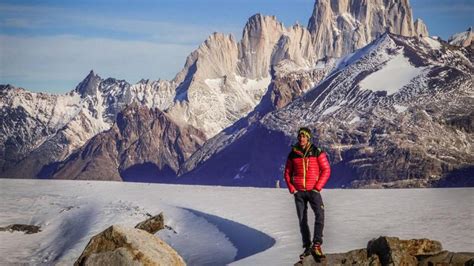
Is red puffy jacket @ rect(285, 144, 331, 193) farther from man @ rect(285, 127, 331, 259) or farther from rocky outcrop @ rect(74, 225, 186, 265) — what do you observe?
rocky outcrop @ rect(74, 225, 186, 265)

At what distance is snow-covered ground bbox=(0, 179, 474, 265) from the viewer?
29.8 meters

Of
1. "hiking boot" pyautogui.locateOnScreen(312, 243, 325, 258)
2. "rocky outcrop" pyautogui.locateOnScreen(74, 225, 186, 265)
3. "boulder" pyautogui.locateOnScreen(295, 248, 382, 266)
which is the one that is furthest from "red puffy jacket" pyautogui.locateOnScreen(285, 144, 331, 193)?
"rocky outcrop" pyautogui.locateOnScreen(74, 225, 186, 265)

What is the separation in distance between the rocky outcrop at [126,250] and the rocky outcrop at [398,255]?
13.3 feet

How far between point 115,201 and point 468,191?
21.0 metres

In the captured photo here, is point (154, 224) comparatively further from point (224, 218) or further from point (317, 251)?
point (224, 218)

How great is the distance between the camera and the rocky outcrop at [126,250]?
1839 centimetres

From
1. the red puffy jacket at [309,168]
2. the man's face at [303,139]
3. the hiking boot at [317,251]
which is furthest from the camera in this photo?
the red puffy jacket at [309,168]

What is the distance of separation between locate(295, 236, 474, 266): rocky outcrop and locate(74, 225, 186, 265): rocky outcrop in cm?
404

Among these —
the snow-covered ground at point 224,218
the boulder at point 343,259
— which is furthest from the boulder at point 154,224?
the boulder at point 343,259

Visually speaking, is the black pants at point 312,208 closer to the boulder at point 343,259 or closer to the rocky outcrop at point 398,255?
the boulder at point 343,259

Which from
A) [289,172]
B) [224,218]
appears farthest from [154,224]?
[224,218]

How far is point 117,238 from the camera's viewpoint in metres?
Result: 19.0

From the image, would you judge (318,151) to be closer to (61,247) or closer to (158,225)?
(158,225)

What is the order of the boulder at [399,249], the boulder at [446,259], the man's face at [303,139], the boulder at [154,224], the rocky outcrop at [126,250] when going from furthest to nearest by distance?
the boulder at [154,224] < the man's face at [303,139] < the boulder at [446,259] < the boulder at [399,249] < the rocky outcrop at [126,250]
